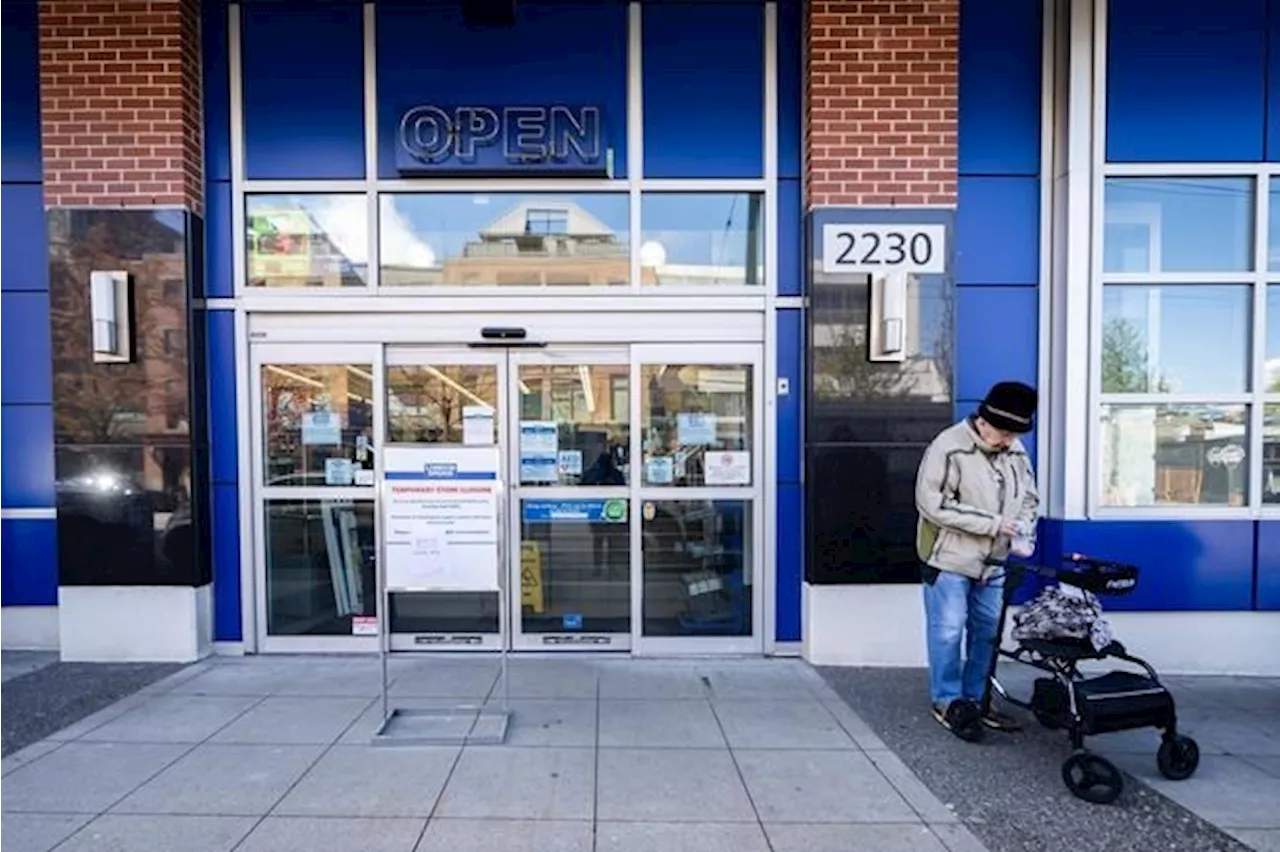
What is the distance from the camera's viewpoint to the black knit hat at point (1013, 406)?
4012 millimetres

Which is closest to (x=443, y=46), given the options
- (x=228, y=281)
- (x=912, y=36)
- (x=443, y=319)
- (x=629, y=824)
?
(x=443, y=319)

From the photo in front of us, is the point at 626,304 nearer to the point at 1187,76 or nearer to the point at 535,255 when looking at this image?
the point at 535,255

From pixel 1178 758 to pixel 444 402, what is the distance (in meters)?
4.80

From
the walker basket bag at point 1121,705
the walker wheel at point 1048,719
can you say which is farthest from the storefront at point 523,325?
the walker basket bag at point 1121,705

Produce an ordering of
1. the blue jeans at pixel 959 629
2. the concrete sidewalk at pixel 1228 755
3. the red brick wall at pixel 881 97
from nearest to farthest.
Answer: the concrete sidewalk at pixel 1228 755 → the blue jeans at pixel 959 629 → the red brick wall at pixel 881 97

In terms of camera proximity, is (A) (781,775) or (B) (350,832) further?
(A) (781,775)

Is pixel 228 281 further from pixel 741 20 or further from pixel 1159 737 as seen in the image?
pixel 1159 737

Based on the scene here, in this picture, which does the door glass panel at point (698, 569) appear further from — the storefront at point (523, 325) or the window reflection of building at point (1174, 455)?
the window reflection of building at point (1174, 455)

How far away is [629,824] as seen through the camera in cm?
329

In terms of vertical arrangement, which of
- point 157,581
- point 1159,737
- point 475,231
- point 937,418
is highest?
point 475,231

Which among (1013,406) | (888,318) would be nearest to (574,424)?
(888,318)

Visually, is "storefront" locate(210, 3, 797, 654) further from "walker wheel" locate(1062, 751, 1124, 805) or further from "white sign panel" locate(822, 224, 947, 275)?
"walker wheel" locate(1062, 751, 1124, 805)

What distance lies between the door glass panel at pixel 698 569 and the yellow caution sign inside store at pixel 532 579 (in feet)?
2.56

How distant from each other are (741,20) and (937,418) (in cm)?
317
